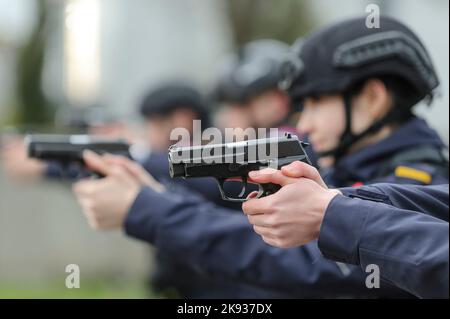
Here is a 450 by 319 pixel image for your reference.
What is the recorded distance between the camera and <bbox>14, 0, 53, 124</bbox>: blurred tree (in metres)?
12.5

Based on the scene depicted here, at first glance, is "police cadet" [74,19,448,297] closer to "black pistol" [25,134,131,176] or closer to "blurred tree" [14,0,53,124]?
"black pistol" [25,134,131,176]

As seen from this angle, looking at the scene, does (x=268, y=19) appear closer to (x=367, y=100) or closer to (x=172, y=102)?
(x=172, y=102)

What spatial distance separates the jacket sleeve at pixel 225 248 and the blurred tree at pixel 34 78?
9.82 m

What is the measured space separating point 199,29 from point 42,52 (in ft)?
14.0

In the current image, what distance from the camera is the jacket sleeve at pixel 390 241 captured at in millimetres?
1697

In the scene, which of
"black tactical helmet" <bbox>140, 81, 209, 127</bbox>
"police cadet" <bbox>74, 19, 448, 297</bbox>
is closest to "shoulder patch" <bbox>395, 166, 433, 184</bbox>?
"police cadet" <bbox>74, 19, 448, 297</bbox>

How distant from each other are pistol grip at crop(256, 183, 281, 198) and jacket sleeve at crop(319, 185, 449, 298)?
137 millimetres

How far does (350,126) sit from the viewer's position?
2.79 meters

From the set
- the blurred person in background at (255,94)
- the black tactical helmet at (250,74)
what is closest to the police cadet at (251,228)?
the blurred person in background at (255,94)

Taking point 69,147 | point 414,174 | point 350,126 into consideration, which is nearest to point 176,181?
point 69,147

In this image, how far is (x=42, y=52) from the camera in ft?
41.9

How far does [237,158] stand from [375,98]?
1046 mm
